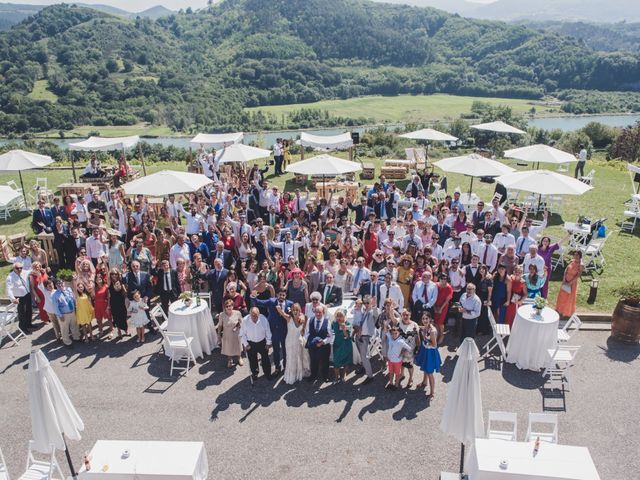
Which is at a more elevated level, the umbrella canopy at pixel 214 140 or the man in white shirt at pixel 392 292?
the umbrella canopy at pixel 214 140

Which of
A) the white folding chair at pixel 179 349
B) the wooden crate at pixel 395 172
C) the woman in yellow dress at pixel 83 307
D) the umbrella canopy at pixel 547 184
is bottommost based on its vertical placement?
the white folding chair at pixel 179 349

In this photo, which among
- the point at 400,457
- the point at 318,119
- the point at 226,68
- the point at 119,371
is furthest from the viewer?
the point at 226,68

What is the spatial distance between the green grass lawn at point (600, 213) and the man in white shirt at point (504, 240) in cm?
185

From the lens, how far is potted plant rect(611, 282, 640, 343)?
9.50 metres

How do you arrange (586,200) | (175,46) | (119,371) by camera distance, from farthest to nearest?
1. (175,46)
2. (586,200)
3. (119,371)

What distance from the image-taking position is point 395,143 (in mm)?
30922

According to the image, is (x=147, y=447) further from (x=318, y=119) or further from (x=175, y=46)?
(x=175, y=46)

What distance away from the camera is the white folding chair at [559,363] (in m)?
8.40

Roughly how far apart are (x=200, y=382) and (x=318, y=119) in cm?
8716

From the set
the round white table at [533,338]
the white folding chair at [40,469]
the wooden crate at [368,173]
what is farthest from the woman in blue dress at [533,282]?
the wooden crate at [368,173]

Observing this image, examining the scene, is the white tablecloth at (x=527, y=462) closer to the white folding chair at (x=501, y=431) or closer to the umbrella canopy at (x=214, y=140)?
the white folding chair at (x=501, y=431)

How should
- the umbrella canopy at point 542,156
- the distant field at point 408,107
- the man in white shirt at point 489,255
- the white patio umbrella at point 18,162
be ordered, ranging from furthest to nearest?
the distant field at point 408,107, the white patio umbrella at point 18,162, the umbrella canopy at point 542,156, the man in white shirt at point 489,255

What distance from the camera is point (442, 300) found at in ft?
31.0

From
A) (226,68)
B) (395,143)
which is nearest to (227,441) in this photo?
(395,143)
